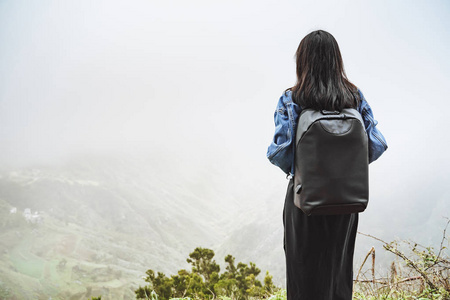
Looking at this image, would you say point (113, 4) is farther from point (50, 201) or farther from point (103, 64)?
point (50, 201)

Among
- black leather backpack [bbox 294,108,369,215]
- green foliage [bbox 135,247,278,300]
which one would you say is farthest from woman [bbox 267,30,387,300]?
green foliage [bbox 135,247,278,300]

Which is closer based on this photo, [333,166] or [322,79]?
[333,166]

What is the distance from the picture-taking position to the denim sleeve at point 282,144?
1.40m

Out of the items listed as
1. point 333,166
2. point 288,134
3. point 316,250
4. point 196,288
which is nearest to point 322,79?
point 288,134

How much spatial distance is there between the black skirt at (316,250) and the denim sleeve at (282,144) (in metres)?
0.13

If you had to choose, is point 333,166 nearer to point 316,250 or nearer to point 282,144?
point 282,144

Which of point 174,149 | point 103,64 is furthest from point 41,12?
point 174,149

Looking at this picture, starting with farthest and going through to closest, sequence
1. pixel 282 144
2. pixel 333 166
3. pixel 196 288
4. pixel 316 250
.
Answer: pixel 196 288 < pixel 316 250 < pixel 282 144 < pixel 333 166

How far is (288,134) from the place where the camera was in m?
1.40

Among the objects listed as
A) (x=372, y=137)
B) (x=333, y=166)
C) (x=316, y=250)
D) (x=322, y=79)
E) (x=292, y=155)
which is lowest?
(x=316, y=250)

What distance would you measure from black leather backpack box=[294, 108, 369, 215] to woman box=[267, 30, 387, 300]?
0.35 ft

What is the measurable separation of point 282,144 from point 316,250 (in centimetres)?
53

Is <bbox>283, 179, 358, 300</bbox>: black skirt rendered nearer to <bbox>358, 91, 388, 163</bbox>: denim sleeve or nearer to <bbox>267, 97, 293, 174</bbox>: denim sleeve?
<bbox>267, 97, 293, 174</bbox>: denim sleeve

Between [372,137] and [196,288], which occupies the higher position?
[372,137]
